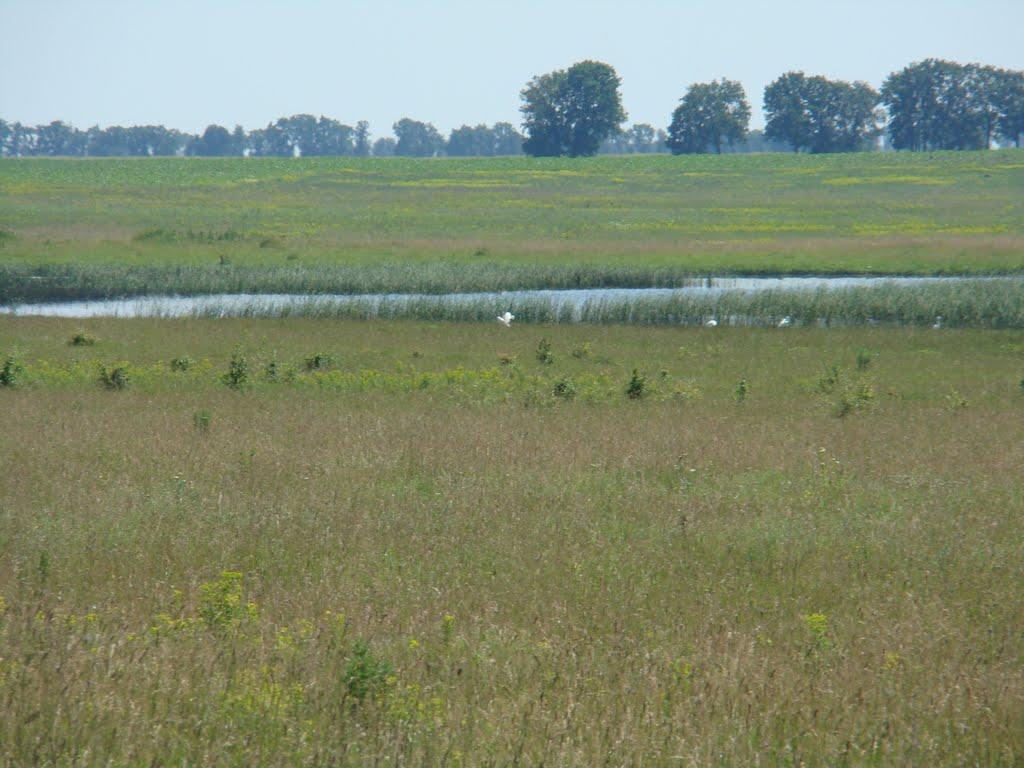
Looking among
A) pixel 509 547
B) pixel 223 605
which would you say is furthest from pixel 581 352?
pixel 223 605

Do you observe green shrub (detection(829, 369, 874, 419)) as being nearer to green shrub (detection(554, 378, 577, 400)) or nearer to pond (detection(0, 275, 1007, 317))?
green shrub (detection(554, 378, 577, 400))

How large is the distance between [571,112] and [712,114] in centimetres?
1833

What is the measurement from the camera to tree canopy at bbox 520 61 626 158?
13850 centimetres

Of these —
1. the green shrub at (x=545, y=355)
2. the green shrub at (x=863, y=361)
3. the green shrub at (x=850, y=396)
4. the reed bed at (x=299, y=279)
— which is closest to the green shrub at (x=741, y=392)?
the green shrub at (x=850, y=396)

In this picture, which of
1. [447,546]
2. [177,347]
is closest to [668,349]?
[177,347]

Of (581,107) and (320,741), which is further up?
(581,107)

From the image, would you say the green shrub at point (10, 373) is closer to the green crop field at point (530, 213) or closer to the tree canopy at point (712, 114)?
the green crop field at point (530, 213)

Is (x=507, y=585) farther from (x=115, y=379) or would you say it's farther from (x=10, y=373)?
(x=10, y=373)

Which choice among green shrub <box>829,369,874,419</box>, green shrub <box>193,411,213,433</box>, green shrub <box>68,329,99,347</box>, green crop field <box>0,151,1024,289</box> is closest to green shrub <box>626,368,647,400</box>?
green shrub <box>829,369,874,419</box>

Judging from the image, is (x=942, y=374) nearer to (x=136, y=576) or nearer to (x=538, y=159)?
(x=136, y=576)

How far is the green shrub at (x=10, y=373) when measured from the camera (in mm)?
19859

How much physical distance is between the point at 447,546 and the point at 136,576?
2253 mm

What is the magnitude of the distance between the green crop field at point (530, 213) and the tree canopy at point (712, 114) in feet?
54.5

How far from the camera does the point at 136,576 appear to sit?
7.36 meters
